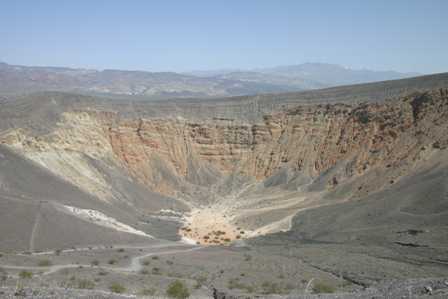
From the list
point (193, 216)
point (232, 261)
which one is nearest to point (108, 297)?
point (232, 261)

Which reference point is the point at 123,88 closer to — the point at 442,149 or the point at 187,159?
the point at 187,159

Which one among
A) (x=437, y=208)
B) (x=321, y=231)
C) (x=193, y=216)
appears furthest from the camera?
(x=193, y=216)

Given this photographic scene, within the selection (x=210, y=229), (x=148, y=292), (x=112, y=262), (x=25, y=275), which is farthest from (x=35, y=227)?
(x=210, y=229)

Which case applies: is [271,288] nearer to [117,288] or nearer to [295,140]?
[117,288]

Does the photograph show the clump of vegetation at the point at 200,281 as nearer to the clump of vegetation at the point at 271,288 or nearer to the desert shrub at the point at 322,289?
the clump of vegetation at the point at 271,288

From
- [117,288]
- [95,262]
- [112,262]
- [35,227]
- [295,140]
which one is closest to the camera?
[117,288]

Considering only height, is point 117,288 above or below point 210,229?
above

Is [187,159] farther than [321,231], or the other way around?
[187,159]

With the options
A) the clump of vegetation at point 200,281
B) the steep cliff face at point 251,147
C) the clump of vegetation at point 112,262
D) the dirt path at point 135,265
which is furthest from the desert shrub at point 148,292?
the steep cliff face at point 251,147
